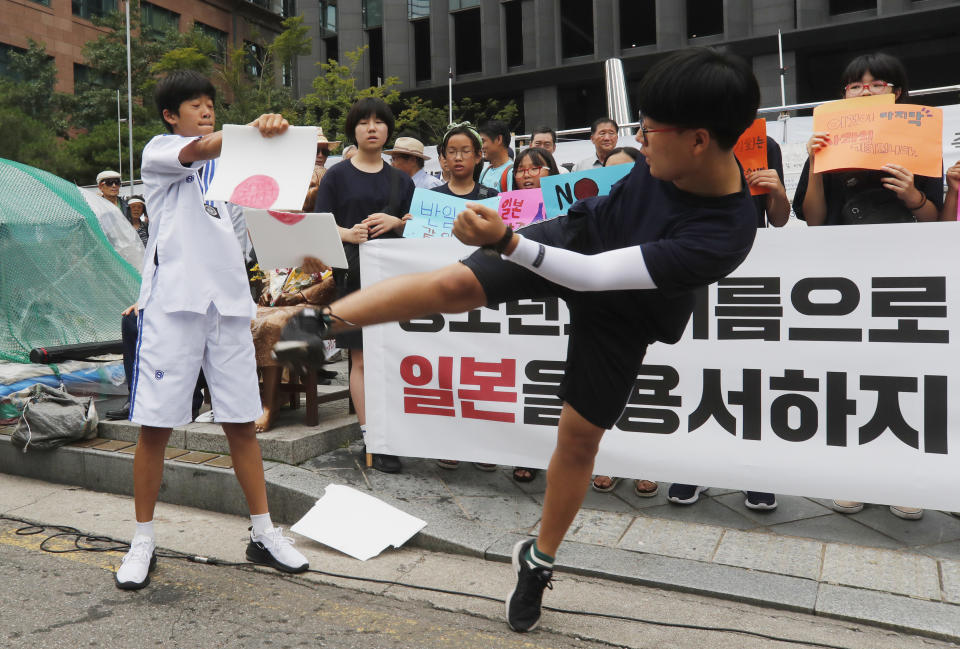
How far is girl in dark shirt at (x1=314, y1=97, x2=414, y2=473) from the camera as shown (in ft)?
15.3

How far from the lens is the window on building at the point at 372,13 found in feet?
108

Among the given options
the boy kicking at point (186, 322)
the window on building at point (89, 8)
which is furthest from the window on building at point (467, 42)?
the boy kicking at point (186, 322)

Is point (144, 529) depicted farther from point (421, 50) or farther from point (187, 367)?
point (421, 50)

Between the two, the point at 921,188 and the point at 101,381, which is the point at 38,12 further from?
the point at 921,188

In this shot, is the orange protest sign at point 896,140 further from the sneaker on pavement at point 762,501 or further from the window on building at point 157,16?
the window on building at point 157,16

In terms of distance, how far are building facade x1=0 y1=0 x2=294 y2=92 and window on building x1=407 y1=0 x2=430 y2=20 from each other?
6.20m

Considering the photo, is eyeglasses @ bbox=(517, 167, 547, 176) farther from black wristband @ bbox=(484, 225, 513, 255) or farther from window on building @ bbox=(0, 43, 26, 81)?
window on building @ bbox=(0, 43, 26, 81)

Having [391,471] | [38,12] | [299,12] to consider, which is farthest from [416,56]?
[391,471]

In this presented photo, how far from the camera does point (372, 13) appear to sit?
109 feet

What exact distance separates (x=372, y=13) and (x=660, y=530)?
32.8m

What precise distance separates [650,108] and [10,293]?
18.6 ft

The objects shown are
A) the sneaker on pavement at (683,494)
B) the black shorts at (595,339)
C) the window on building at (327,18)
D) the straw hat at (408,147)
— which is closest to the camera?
the black shorts at (595,339)

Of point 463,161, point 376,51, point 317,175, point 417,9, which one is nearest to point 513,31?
point 417,9

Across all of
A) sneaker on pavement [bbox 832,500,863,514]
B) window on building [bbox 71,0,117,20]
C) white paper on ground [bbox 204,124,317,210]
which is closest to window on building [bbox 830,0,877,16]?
sneaker on pavement [bbox 832,500,863,514]
